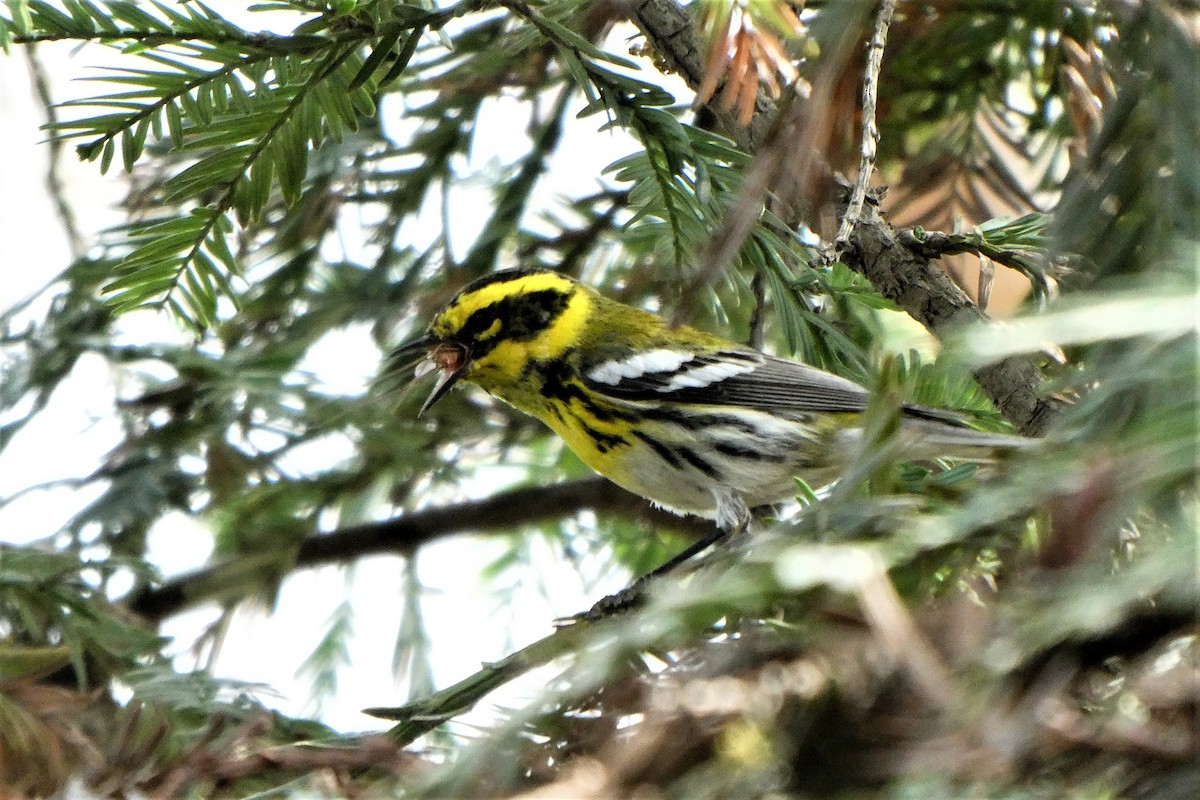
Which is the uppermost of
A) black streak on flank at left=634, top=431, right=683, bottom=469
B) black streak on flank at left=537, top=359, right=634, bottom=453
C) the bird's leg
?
black streak on flank at left=537, top=359, right=634, bottom=453

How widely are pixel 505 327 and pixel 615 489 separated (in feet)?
1.55

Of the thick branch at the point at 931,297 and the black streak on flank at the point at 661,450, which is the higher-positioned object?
the thick branch at the point at 931,297

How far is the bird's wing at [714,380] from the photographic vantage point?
270 cm

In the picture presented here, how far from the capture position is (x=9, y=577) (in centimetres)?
194

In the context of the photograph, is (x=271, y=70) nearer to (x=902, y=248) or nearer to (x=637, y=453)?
(x=902, y=248)

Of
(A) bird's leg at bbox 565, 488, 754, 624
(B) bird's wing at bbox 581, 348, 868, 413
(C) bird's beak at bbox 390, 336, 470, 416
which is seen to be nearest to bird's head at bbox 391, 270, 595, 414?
(C) bird's beak at bbox 390, 336, 470, 416

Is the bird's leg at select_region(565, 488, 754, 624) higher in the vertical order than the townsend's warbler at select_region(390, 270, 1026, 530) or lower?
lower

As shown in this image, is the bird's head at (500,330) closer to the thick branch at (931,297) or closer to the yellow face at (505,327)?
the yellow face at (505,327)

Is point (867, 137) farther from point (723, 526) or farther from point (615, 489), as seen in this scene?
point (615, 489)

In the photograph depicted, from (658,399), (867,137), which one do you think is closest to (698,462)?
(658,399)

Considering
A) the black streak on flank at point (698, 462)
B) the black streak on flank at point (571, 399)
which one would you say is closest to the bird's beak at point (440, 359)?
the black streak on flank at point (571, 399)

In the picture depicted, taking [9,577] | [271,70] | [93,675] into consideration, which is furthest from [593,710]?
[93,675]

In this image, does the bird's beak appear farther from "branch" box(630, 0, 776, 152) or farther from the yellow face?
"branch" box(630, 0, 776, 152)

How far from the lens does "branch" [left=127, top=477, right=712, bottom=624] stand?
107 inches
